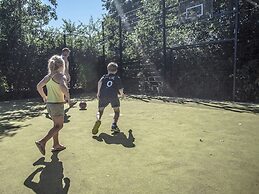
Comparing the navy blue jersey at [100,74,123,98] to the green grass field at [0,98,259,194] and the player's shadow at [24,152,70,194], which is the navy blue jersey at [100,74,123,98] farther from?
the player's shadow at [24,152,70,194]

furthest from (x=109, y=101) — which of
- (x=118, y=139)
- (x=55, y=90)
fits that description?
(x=55, y=90)

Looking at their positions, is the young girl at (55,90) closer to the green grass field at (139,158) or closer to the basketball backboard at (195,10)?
the green grass field at (139,158)

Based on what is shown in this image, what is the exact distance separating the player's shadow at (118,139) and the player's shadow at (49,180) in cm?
122

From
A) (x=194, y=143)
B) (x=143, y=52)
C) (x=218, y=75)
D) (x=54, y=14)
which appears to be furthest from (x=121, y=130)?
(x=54, y=14)

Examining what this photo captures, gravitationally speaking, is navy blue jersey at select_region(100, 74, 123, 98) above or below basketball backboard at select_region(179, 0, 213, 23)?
below

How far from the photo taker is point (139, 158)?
4473 millimetres

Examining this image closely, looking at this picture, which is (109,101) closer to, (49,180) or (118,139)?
(118,139)

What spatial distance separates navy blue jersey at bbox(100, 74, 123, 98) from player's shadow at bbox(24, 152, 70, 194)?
2.14 m

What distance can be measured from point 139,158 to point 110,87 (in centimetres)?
217

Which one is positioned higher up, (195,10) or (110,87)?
(195,10)

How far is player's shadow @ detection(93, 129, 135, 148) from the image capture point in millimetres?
5348

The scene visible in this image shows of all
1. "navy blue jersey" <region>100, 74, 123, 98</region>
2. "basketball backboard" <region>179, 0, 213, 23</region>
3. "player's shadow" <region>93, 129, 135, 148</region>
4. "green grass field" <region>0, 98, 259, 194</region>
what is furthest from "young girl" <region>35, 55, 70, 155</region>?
"basketball backboard" <region>179, 0, 213, 23</region>

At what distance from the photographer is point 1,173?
399 cm

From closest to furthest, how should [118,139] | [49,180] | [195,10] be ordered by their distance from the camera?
[49,180]
[118,139]
[195,10]
